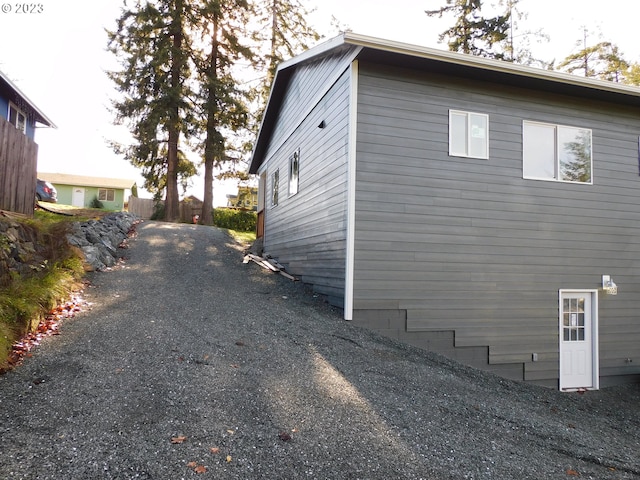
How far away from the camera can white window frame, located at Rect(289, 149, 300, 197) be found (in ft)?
33.2

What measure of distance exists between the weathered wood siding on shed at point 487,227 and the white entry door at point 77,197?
101ft

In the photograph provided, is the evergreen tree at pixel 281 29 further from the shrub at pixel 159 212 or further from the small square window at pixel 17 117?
the small square window at pixel 17 117

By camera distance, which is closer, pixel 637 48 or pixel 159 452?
pixel 159 452

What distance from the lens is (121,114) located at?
19.5 metres

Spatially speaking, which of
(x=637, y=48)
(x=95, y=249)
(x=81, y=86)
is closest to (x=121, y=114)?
(x=81, y=86)

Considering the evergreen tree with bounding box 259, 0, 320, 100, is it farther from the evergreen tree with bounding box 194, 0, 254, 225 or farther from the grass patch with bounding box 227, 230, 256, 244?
the grass patch with bounding box 227, 230, 256, 244

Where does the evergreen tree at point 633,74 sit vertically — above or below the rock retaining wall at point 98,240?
above

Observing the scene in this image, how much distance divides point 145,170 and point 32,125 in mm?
7060

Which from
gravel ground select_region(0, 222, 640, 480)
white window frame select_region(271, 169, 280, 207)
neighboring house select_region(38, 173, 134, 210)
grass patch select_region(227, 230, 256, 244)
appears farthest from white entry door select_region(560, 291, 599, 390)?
neighboring house select_region(38, 173, 134, 210)

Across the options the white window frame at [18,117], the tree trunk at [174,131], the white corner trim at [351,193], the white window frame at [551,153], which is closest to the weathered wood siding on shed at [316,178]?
the white corner trim at [351,193]

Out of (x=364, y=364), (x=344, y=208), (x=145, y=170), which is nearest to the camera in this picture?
(x=364, y=364)

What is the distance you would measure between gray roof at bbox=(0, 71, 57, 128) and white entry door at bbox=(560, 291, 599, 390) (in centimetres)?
1434

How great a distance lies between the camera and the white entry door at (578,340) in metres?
7.77

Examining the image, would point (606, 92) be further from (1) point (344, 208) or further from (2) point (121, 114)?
(2) point (121, 114)
